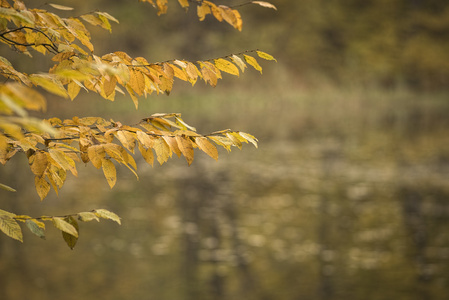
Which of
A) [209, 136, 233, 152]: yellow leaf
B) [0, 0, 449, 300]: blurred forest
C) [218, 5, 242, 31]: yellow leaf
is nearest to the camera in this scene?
[209, 136, 233, 152]: yellow leaf

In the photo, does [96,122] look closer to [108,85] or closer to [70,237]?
[108,85]

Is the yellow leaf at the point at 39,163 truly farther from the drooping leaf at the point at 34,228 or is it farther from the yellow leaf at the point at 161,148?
the yellow leaf at the point at 161,148

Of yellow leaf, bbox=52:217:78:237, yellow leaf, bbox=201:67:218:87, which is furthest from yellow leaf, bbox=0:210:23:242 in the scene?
yellow leaf, bbox=201:67:218:87

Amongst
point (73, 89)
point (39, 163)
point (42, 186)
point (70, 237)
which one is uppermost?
point (73, 89)

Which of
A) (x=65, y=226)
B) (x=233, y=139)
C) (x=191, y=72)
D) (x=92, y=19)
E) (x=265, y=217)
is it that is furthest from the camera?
A: (x=265, y=217)

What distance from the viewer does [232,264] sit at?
620cm

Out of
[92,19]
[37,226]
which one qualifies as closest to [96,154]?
[37,226]

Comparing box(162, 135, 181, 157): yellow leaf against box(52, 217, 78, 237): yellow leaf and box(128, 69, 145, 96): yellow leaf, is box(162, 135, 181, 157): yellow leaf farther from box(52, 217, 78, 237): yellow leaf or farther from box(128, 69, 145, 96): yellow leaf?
box(52, 217, 78, 237): yellow leaf

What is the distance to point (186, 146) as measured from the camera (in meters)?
1.76

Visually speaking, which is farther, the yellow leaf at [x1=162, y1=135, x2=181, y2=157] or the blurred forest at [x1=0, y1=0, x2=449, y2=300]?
the blurred forest at [x1=0, y1=0, x2=449, y2=300]

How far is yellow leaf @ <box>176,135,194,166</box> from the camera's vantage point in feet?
5.67

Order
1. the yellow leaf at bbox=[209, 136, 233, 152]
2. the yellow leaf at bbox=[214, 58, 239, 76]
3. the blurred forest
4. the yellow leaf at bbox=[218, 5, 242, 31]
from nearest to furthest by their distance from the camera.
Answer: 1. the yellow leaf at bbox=[209, 136, 233, 152]
2. the yellow leaf at bbox=[214, 58, 239, 76]
3. the yellow leaf at bbox=[218, 5, 242, 31]
4. the blurred forest

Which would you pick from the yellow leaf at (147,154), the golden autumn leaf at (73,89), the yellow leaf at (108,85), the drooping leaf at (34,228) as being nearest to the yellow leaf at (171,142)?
the yellow leaf at (147,154)

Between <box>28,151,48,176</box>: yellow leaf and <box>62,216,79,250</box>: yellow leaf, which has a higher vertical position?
<box>28,151,48,176</box>: yellow leaf
